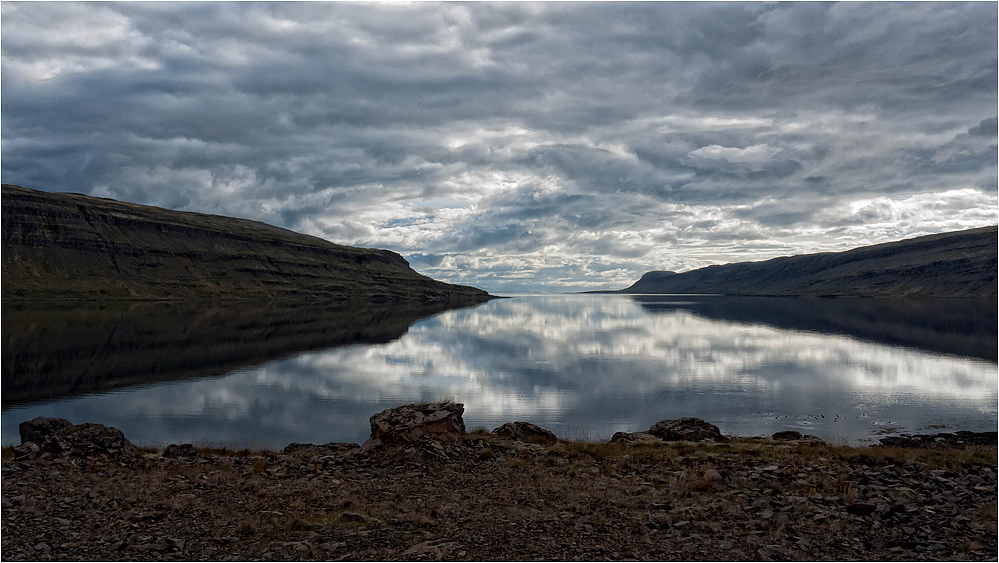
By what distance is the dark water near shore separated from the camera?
34156 mm

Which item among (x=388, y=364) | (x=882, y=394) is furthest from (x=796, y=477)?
(x=388, y=364)

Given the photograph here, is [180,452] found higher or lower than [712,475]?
lower

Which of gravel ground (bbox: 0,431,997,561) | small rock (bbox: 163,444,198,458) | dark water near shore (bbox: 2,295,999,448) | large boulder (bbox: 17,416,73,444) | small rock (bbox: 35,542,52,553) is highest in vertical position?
large boulder (bbox: 17,416,73,444)

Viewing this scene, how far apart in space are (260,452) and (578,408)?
21.9 metres

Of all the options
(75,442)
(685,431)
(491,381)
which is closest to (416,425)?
(75,442)

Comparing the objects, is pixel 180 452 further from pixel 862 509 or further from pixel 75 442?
pixel 862 509

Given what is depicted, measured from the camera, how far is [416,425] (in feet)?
70.2

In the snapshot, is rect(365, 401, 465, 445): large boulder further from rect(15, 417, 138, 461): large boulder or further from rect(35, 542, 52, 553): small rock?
rect(35, 542, 52, 553): small rock

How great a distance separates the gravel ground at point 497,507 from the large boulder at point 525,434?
175 inches

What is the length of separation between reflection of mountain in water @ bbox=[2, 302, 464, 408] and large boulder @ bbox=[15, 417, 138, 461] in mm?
20412

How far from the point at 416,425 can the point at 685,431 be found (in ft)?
45.6

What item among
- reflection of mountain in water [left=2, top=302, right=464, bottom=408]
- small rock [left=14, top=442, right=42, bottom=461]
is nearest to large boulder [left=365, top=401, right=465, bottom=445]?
small rock [left=14, top=442, right=42, bottom=461]

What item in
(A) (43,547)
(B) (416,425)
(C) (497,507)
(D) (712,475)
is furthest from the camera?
(B) (416,425)

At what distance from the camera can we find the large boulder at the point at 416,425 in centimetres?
2073
